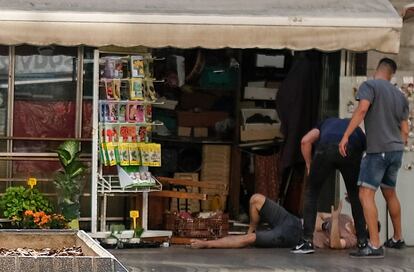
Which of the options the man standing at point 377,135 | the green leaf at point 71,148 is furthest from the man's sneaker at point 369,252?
the green leaf at point 71,148

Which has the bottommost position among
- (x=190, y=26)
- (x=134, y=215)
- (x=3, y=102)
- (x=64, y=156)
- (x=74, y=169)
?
(x=134, y=215)

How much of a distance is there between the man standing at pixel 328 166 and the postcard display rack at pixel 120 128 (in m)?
1.63

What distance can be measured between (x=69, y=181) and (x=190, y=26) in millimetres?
2135

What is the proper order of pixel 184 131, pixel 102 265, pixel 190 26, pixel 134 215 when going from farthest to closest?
pixel 184 131, pixel 134 215, pixel 190 26, pixel 102 265

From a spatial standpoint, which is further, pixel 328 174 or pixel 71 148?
pixel 71 148

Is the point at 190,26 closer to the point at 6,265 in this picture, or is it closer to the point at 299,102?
the point at 299,102

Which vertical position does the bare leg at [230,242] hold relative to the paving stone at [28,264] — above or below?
below

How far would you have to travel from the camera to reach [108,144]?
955 cm

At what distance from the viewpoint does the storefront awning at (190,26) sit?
8.70m

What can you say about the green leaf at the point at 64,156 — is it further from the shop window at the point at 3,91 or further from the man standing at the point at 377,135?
Answer: the man standing at the point at 377,135

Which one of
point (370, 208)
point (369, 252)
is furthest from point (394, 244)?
point (370, 208)

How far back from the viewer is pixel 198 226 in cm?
995

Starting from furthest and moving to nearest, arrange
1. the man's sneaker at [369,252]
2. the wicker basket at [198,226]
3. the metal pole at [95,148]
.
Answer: the wicker basket at [198,226] → the metal pole at [95,148] → the man's sneaker at [369,252]

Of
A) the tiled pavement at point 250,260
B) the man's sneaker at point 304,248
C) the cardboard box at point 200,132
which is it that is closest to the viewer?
the tiled pavement at point 250,260
